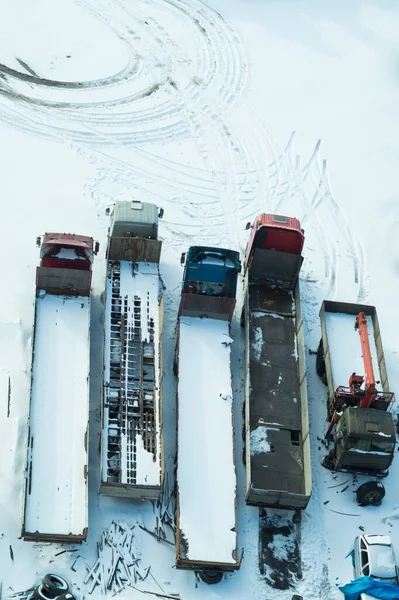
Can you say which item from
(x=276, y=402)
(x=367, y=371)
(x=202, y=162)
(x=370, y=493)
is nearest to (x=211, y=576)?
(x=370, y=493)

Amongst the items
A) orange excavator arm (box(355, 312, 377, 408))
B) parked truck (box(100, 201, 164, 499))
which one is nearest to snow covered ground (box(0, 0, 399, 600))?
parked truck (box(100, 201, 164, 499))

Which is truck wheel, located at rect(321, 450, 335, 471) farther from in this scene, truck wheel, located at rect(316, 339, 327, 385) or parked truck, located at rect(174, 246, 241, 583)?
parked truck, located at rect(174, 246, 241, 583)

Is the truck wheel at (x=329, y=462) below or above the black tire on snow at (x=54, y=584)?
above

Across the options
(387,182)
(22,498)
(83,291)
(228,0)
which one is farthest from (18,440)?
(228,0)

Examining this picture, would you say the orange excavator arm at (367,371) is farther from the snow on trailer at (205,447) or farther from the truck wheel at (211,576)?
the truck wheel at (211,576)

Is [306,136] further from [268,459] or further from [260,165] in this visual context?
[268,459]

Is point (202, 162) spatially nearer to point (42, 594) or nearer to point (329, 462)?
point (329, 462)

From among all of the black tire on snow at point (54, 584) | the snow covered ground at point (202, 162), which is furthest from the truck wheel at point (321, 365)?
the black tire on snow at point (54, 584)
